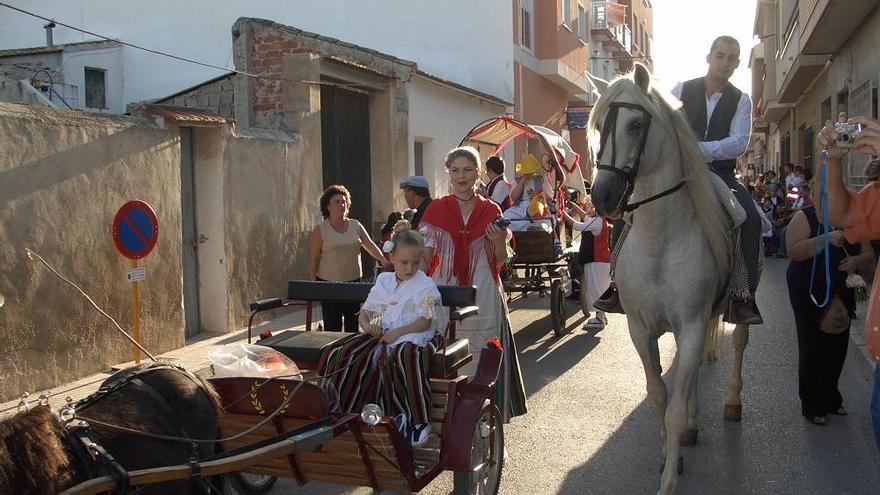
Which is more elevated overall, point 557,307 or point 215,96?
point 215,96

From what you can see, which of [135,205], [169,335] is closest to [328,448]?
[135,205]

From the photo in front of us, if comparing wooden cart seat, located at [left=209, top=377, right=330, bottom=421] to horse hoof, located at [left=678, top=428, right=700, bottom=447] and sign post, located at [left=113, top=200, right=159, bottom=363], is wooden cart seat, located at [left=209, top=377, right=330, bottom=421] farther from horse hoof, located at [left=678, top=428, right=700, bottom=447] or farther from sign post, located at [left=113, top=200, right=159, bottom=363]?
sign post, located at [left=113, top=200, right=159, bottom=363]

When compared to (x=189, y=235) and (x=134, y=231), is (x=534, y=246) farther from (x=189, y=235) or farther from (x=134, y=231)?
(x=134, y=231)

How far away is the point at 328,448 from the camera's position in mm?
3766

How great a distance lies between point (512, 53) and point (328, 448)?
17.6 m

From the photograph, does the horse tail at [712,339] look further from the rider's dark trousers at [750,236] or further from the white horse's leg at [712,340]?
the rider's dark trousers at [750,236]

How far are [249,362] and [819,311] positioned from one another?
429 centimetres

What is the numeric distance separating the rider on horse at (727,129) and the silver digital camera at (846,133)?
1.59 meters

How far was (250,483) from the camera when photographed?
4.74 metres

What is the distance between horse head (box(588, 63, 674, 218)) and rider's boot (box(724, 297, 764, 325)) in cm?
122

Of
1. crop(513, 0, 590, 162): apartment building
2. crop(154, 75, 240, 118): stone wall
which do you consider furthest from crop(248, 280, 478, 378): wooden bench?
crop(513, 0, 590, 162): apartment building

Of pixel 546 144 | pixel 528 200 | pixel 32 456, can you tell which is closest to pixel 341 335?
pixel 32 456

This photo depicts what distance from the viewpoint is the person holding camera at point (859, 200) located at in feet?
11.6

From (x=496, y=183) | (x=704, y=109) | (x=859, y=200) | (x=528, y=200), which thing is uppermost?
(x=704, y=109)
